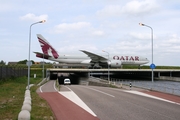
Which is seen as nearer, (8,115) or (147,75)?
(8,115)

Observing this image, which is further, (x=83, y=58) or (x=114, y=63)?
(x=83, y=58)

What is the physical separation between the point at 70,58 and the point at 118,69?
47.5 feet

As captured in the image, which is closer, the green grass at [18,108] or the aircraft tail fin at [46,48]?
the green grass at [18,108]

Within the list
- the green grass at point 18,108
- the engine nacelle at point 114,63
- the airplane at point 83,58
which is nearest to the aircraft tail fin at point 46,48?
the airplane at point 83,58

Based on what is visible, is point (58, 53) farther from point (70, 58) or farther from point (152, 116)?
point (152, 116)

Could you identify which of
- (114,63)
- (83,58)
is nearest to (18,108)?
(114,63)

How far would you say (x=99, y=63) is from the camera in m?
68.9

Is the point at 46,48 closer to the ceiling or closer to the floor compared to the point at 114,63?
closer to the ceiling

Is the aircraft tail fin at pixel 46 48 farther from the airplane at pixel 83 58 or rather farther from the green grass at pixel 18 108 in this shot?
the green grass at pixel 18 108

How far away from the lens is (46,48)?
6912 centimetres

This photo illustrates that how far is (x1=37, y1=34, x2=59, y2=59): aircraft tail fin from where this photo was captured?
68.1 metres

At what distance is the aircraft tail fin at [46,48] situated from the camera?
223ft

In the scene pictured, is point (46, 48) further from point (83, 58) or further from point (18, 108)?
point (18, 108)

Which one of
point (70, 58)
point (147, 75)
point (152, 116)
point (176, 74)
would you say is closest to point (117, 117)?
point (152, 116)
